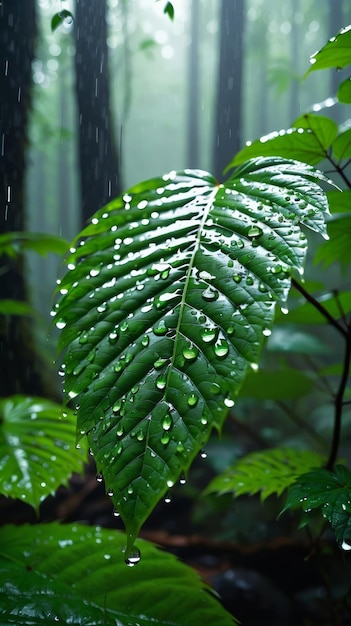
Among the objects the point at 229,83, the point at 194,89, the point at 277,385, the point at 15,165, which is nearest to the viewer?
the point at 277,385

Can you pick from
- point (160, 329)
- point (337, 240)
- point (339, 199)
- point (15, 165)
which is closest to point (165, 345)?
point (160, 329)

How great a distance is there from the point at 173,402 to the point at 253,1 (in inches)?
583

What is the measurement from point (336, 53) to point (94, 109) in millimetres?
3208

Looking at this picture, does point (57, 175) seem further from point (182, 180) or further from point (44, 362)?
point (182, 180)

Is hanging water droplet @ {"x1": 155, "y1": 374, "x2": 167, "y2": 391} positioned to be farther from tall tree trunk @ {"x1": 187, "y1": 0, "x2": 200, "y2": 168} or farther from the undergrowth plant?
tall tree trunk @ {"x1": 187, "y1": 0, "x2": 200, "y2": 168}

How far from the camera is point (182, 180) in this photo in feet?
2.36

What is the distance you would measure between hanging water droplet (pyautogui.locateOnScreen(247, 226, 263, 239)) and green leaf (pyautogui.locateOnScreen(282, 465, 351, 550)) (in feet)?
1.10

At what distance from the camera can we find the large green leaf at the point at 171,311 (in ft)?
1.40

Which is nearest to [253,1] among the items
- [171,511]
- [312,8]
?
[312,8]

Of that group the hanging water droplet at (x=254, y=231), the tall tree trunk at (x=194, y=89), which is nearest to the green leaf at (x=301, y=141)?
the hanging water droplet at (x=254, y=231)

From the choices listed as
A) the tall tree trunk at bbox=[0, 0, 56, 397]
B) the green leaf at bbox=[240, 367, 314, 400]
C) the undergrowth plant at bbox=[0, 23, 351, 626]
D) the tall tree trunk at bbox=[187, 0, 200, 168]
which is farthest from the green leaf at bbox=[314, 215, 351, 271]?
the tall tree trunk at bbox=[187, 0, 200, 168]

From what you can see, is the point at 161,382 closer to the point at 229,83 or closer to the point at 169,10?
the point at 169,10

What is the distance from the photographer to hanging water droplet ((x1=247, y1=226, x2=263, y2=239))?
549 mm

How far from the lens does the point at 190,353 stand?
46 cm
